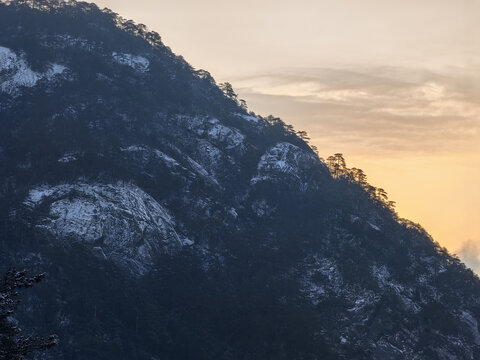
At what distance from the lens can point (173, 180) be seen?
620ft

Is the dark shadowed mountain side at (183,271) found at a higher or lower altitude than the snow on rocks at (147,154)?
lower

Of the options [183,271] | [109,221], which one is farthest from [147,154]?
[183,271]

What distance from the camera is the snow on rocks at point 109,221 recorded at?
523 feet

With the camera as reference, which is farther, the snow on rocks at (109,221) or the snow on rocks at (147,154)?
the snow on rocks at (147,154)

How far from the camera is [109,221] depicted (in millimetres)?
164125

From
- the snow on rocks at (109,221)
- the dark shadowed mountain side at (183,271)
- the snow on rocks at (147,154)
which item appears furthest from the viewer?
the snow on rocks at (147,154)

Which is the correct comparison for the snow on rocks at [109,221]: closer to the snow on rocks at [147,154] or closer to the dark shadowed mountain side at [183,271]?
the dark shadowed mountain side at [183,271]

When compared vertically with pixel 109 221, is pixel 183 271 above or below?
below

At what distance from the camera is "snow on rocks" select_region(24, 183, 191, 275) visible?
15950cm

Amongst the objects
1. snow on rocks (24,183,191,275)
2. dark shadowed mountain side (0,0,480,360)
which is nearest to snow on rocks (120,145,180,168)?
dark shadowed mountain side (0,0,480,360)

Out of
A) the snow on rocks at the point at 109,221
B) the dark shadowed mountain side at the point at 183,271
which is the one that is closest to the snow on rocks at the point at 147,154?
the dark shadowed mountain side at the point at 183,271

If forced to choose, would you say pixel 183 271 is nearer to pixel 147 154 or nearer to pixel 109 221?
pixel 109 221

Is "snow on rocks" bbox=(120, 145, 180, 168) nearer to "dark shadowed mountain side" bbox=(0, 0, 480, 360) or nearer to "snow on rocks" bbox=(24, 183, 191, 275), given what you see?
"dark shadowed mountain side" bbox=(0, 0, 480, 360)

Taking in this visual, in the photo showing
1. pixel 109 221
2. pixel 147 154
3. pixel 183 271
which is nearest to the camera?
pixel 109 221
